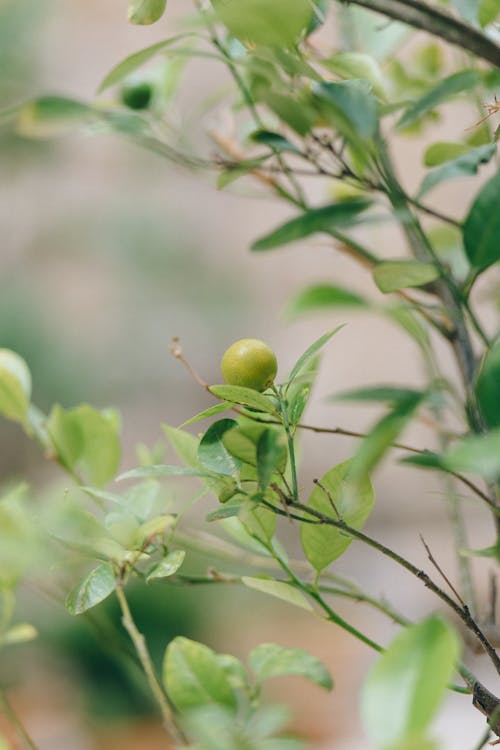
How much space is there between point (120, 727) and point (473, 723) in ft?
2.79

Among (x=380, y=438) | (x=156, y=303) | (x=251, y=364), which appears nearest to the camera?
(x=380, y=438)

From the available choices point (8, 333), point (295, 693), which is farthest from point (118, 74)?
point (8, 333)

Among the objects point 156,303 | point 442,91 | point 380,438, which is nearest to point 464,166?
point 442,91

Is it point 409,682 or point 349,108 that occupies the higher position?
point 349,108

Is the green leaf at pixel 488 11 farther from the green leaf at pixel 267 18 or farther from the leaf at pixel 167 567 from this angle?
the leaf at pixel 167 567

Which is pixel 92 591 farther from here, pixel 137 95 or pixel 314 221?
pixel 137 95

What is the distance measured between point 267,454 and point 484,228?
3.4 inches

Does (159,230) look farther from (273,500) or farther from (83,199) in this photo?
(273,500)

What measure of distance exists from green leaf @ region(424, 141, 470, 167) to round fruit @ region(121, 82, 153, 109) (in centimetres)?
18

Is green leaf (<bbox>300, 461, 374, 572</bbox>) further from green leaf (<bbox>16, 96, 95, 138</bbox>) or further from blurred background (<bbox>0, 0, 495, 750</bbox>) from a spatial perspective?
blurred background (<bbox>0, 0, 495, 750</bbox>)

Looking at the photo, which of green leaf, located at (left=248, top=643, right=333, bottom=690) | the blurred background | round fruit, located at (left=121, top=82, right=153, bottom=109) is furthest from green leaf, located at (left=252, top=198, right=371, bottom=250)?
the blurred background

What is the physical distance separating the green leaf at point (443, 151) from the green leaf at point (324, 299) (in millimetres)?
147

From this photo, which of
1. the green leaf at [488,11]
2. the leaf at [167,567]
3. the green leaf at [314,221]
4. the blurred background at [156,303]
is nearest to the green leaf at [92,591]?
the leaf at [167,567]

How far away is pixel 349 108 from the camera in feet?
0.69
